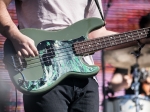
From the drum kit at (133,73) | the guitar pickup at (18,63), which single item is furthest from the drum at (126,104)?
the guitar pickup at (18,63)

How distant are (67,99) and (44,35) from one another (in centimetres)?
30

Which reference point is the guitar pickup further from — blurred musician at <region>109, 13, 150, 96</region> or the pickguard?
blurred musician at <region>109, 13, 150, 96</region>

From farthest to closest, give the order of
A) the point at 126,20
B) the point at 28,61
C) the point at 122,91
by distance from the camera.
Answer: the point at 122,91 < the point at 126,20 < the point at 28,61

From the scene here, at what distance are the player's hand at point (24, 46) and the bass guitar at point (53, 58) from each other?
0.04 metres

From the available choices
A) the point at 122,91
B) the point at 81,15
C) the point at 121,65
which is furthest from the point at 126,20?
the point at 81,15

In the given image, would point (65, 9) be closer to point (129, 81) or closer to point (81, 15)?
point (81, 15)

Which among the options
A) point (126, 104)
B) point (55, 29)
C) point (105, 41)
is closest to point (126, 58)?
point (126, 104)

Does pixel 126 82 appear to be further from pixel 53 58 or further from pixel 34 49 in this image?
pixel 34 49

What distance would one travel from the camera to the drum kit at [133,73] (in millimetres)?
4116

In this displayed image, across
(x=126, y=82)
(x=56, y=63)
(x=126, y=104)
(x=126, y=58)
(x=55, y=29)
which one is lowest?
Answer: (x=126, y=104)

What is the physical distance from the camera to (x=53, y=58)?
1742 millimetres

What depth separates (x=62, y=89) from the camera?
1702mm

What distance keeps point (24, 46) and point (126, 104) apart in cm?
273

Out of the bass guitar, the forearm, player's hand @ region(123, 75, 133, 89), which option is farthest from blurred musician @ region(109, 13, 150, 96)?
the forearm
